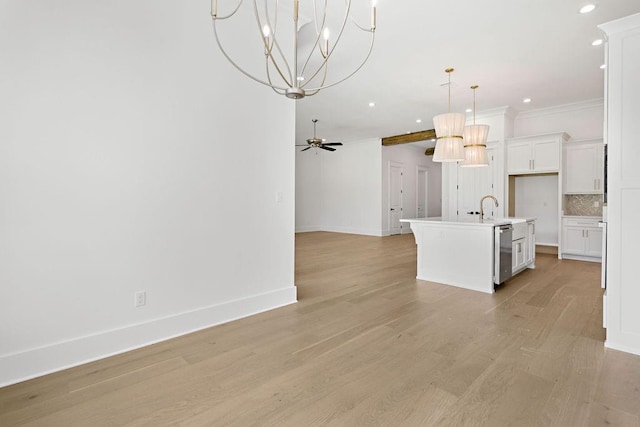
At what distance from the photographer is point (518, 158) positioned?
6742 mm

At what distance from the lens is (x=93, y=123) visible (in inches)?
88.9

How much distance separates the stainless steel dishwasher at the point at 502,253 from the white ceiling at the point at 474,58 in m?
2.31

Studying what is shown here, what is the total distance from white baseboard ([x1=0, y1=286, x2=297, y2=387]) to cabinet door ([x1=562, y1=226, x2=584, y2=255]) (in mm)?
5825

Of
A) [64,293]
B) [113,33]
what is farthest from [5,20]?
[64,293]

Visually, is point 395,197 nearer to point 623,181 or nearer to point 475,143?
point 475,143

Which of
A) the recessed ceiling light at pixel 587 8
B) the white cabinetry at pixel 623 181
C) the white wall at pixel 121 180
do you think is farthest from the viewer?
the recessed ceiling light at pixel 587 8

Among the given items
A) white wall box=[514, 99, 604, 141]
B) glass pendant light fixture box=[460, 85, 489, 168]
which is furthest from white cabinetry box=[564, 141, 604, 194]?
glass pendant light fixture box=[460, 85, 489, 168]

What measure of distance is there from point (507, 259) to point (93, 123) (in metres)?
4.59

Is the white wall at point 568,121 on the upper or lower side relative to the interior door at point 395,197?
upper

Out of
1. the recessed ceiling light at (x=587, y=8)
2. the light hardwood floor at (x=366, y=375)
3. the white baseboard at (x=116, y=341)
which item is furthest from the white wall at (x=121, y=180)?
the recessed ceiling light at (x=587, y=8)

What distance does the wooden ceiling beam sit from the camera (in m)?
8.91

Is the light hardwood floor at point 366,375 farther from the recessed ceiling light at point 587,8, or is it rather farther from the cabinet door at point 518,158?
the cabinet door at point 518,158

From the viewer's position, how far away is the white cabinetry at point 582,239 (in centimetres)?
574

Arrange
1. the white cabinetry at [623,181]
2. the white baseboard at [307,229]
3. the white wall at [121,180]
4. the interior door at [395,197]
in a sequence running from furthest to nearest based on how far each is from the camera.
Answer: the white baseboard at [307,229] < the interior door at [395,197] < the white cabinetry at [623,181] < the white wall at [121,180]
